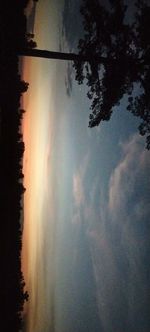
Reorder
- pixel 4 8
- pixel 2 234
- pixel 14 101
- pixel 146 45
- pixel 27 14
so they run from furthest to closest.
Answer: pixel 2 234, pixel 14 101, pixel 27 14, pixel 4 8, pixel 146 45

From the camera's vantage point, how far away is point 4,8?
16641 mm

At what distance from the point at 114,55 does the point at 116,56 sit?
10 centimetres

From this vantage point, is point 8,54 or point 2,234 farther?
point 2,234

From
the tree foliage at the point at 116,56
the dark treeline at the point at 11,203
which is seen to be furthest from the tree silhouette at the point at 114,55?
the dark treeline at the point at 11,203

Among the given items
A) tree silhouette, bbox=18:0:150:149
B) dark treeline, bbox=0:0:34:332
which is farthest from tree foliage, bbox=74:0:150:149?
dark treeline, bbox=0:0:34:332

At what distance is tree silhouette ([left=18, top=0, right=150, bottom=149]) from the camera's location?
559 inches

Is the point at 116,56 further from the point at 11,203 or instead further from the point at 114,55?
the point at 11,203

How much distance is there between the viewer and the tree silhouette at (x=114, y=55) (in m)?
14.2

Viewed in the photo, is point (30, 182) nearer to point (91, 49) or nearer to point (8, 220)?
point (8, 220)

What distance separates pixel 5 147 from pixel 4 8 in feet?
48.9

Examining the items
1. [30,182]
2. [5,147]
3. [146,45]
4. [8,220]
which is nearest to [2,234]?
[8,220]

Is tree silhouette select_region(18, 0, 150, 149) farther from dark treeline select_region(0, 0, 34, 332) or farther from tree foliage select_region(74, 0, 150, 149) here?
dark treeline select_region(0, 0, 34, 332)

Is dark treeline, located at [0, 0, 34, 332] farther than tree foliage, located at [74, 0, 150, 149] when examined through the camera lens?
Yes

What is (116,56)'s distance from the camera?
1459 cm
